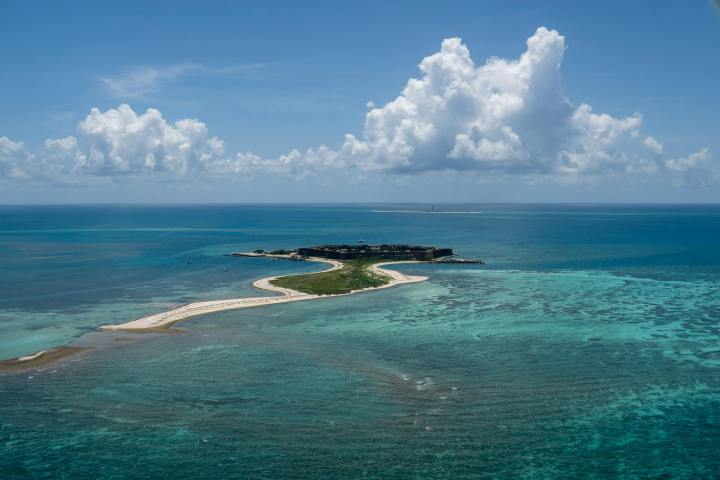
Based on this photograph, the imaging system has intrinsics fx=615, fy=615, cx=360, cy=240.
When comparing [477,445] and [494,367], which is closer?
[477,445]

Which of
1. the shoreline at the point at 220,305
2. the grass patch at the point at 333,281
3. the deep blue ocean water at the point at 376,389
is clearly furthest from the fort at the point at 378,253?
the deep blue ocean water at the point at 376,389

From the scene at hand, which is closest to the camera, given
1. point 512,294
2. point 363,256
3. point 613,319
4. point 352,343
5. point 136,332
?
point 352,343

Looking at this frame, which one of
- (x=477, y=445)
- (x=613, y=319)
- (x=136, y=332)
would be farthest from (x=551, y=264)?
(x=477, y=445)

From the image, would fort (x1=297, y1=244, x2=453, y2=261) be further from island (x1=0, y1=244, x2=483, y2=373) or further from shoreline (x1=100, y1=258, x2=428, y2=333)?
shoreline (x1=100, y1=258, x2=428, y2=333)

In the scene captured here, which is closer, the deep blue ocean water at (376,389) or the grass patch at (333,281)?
the deep blue ocean water at (376,389)

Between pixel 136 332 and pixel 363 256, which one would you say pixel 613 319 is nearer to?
pixel 136 332

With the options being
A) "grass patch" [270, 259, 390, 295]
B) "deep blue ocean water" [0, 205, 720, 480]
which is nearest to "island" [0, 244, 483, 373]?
"grass patch" [270, 259, 390, 295]

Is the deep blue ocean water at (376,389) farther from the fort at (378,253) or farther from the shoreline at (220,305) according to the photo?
the fort at (378,253)
